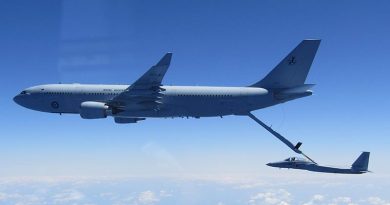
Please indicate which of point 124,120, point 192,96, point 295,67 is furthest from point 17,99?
point 295,67

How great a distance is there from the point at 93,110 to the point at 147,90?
7.74m

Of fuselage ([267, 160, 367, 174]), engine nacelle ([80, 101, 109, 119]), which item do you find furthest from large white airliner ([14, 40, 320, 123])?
fuselage ([267, 160, 367, 174])

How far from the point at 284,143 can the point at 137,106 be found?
2081 cm

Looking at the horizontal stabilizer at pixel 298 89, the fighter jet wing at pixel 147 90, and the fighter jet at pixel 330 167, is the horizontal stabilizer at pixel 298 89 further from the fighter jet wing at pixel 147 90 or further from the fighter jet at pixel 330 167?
the fighter jet at pixel 330 167

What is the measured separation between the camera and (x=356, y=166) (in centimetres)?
6525

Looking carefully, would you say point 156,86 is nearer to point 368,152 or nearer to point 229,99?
point 229,99

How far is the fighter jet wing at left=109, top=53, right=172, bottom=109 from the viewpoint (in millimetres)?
40928

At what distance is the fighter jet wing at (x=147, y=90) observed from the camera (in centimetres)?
4093

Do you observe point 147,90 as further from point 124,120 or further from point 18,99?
point 18,99

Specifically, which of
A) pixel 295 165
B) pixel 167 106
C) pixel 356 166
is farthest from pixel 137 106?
pixel 356 166

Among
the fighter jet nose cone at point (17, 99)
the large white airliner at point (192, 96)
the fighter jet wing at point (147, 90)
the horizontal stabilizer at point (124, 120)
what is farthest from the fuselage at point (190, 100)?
the fighter jet nose cone at point (17, 99)

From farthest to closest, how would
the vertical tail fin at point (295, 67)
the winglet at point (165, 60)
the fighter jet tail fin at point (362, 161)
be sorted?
the fighter jet tail fin at point (362, 161)
the vertical tail fin at point (295, 67)
the winglet at point (165, 60)

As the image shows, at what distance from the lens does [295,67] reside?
4588cm

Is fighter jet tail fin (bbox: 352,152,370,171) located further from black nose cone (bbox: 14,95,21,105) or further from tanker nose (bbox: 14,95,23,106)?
black nose cone (bbox: 14,95,21,105)
